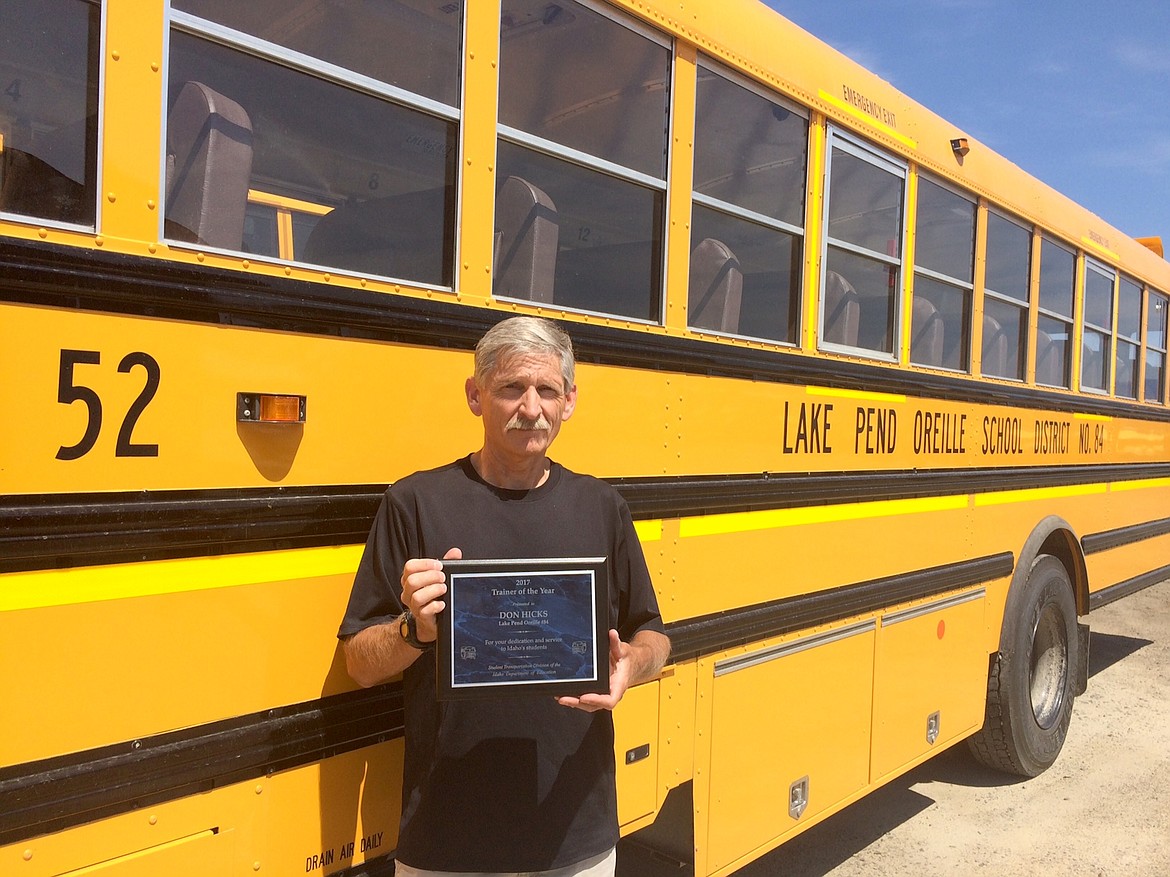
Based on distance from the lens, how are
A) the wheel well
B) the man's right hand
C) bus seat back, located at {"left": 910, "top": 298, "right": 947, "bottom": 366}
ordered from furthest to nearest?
the wheel well → bus seat back, located at {"left": 910, "top": 298, "right": 947, "bottom": 366} → the man's right hand

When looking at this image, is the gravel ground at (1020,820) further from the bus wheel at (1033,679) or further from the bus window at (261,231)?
the bus window at (261,231)

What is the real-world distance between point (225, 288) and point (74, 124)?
1.01 ft

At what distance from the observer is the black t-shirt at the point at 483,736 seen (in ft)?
Answer: 5.22

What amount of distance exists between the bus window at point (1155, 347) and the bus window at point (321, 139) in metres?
5.33

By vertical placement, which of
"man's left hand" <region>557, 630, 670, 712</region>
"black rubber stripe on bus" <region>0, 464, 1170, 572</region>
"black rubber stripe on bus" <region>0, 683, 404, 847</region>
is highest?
"black rubber stripe on bus" <region>0, 464, 1170, 572</region>

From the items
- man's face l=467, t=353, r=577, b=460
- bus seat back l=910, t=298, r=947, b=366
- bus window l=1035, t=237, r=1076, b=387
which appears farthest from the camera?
bus window l=1035, t=237, r=1076, b=387

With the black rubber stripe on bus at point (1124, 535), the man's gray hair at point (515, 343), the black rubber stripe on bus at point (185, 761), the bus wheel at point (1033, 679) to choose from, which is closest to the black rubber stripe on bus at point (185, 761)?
the black rubber stripe on bus at point (185, 761)

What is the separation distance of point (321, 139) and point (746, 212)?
1274 millimetres

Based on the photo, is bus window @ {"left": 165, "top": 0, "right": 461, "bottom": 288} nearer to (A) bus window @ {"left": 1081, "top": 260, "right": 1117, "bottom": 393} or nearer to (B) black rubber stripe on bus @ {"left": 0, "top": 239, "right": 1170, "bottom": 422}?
(B) black rubber stripe on bus @ {"left": 0, "top": 239, "right": 1170, "bottom": 422}

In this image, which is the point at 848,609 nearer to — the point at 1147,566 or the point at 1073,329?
the point at 1073,329

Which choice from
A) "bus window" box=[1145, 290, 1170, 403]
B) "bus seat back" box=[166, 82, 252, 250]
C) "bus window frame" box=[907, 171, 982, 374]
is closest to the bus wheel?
"bus window frame" box=[907, 171, 982, 374]

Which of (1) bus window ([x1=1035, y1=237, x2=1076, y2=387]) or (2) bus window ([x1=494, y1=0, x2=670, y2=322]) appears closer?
(2) bus window ([x1=494, y1=0, x2=670, y2=322])

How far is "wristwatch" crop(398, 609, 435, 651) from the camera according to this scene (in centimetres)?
150

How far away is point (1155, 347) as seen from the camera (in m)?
5.93
